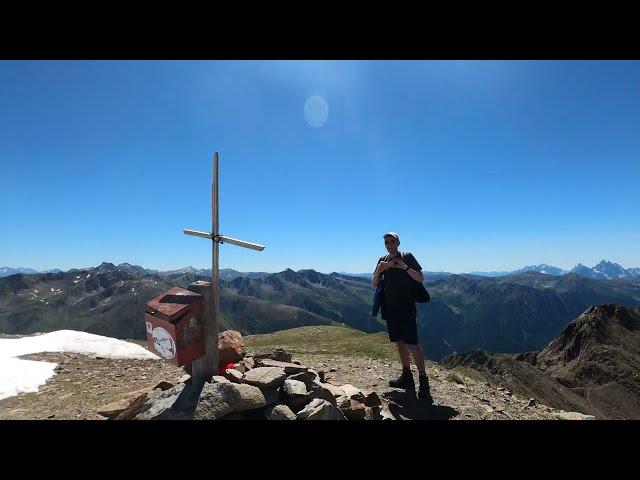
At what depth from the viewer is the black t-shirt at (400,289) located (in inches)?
372

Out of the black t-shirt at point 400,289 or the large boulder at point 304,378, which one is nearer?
the large boulder at point 304,378

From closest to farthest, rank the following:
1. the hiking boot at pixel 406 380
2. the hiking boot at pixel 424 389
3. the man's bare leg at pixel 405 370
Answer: the hiking boot at pixel 424 389, the man's bare leg at pixel 405 370, the hiking boot at pixel 406 380

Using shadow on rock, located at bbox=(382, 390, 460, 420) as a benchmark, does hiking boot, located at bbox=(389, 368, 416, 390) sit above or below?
above

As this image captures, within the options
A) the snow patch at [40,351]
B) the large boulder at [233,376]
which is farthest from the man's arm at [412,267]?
the snow patch at [40,351]

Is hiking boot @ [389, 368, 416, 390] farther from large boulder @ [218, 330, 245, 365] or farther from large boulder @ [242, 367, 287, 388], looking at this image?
large boulder @ [218, 330, 245, 365]

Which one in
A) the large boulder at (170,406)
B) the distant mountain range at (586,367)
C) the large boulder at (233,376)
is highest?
the large boulder at (233,376)

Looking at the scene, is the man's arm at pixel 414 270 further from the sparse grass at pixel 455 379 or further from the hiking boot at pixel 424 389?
the sparse grass at pixel 455 379

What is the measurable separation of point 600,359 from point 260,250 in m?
64.5

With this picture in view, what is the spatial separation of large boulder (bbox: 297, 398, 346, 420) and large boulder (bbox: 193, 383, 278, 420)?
0.94 metres

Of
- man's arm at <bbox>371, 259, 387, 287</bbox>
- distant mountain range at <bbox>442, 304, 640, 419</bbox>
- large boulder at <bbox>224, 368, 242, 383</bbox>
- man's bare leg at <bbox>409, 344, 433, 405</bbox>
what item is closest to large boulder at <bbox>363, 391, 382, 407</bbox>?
man's bare leg at <bbox>409, 344, 433, 405</bbox>

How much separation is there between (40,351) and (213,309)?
50.6 feet

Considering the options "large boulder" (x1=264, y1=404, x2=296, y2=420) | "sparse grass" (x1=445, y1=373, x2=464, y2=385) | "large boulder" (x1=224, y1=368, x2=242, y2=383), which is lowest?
"sparse grass" (x1=445, y1=373, x2=464, y2=385)

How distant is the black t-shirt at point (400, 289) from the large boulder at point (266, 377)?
351 centimetres

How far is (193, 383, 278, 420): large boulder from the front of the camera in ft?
22.0
